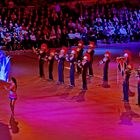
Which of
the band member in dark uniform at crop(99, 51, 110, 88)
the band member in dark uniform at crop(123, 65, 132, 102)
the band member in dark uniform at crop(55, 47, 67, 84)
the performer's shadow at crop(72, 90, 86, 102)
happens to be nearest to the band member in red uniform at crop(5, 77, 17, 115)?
the performer's shadow at crop(72, 90, 86, 102)

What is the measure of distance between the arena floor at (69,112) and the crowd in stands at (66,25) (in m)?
7.60

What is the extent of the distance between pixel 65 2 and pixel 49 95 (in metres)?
16.8

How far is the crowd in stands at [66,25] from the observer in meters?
29.3

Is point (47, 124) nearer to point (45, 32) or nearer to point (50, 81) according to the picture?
point (50, 81)

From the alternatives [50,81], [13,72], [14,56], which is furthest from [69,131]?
[14,56]

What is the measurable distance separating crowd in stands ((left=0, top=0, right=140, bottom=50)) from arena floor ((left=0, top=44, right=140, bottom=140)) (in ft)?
24.9

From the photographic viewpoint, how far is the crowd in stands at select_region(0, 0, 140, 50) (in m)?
29.3

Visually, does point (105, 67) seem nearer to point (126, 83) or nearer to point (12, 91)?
point (126, 83)

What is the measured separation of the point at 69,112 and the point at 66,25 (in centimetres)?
1528

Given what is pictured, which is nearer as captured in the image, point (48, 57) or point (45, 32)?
point (48, 57)

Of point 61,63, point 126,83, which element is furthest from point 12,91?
point 61,63

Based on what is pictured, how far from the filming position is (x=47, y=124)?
14664 millimetres

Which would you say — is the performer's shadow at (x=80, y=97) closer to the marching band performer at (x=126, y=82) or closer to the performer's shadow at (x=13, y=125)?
the marching band performer at (x=126, y=82)

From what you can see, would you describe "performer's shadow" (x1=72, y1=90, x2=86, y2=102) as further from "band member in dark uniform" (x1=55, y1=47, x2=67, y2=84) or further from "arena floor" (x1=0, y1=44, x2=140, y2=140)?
"band member in dark uniform" (x1=55, y1=47, x2=67, y2=84)
